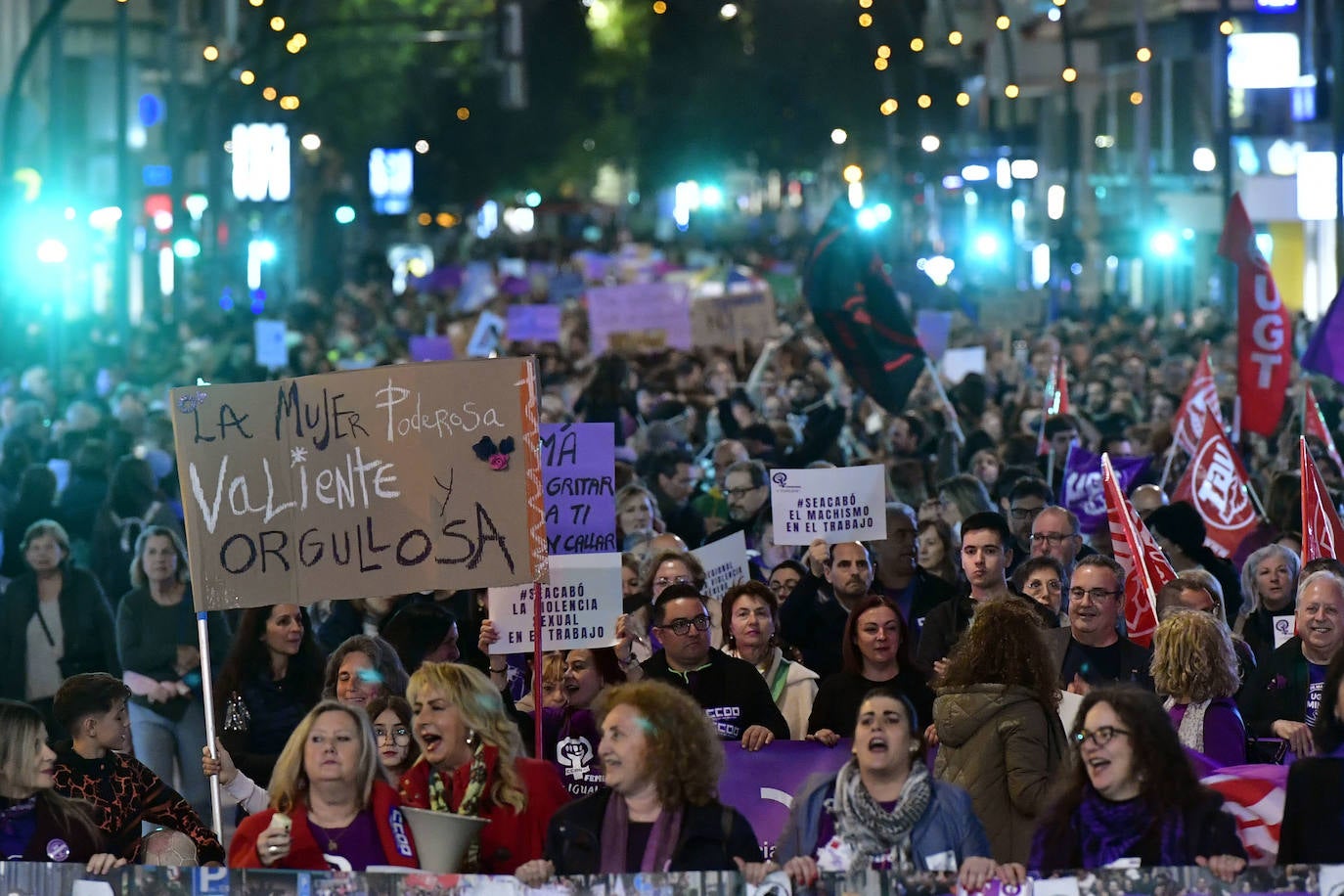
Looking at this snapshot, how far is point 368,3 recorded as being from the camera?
67.4 m

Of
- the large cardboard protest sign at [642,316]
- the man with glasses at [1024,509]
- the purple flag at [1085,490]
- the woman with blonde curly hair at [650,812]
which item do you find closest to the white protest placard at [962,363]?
the large cardboard protest sign at [642,316]

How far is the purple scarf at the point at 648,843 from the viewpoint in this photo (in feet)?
20.7

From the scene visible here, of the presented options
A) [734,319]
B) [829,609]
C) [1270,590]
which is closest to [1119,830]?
[1270,590]

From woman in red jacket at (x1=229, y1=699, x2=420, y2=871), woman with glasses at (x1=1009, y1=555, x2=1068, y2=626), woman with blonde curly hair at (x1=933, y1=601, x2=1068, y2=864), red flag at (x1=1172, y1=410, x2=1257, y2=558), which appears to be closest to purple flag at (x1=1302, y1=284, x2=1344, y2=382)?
red flag at (x1=1172, y1=410, x2=1257, y2=558)

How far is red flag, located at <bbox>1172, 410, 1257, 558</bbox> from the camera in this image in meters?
14.0

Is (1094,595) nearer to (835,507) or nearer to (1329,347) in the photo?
(835,507)

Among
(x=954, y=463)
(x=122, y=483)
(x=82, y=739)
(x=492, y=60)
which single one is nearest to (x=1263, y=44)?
(x=492, y=60)

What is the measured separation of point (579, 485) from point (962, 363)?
581 inches

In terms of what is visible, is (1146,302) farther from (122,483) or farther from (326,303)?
(122,483)

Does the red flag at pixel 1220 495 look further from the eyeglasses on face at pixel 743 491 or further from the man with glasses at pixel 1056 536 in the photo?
the man with glasses at pixel 1056 536

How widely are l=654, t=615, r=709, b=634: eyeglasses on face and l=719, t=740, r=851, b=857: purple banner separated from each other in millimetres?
462

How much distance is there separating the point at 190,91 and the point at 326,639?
57.5 metres

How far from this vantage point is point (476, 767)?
22.8 feet

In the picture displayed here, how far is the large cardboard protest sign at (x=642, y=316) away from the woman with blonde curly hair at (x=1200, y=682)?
2022 cm
